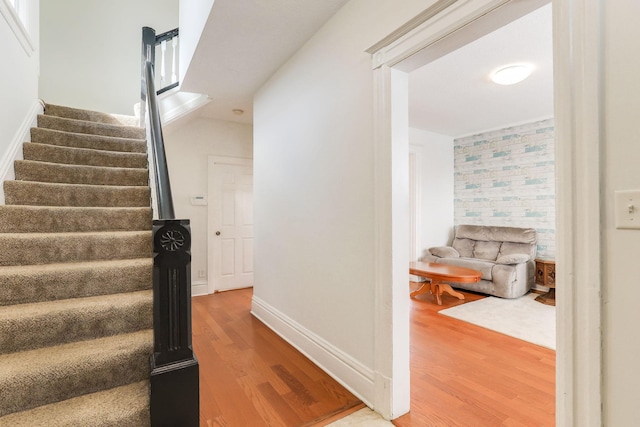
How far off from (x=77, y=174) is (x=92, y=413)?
206cm

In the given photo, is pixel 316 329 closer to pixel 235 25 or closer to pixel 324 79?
pixel 324 79

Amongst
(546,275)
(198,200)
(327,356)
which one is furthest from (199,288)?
(546,275)

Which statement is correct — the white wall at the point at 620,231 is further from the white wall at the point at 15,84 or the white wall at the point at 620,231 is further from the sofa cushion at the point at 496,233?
the sofa cushion at the point at 496,233

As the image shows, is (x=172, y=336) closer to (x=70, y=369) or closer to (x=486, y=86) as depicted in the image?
(x=70, y=369)

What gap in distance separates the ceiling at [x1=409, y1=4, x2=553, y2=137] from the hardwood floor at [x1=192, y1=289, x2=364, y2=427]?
2.93 m

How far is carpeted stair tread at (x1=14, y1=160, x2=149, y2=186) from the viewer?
2.40 m

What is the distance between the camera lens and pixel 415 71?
10.1 ft

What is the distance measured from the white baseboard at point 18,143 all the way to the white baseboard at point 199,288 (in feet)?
7.78

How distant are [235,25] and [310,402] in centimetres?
261

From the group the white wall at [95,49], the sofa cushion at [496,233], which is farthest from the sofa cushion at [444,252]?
the white wall at [95,49]

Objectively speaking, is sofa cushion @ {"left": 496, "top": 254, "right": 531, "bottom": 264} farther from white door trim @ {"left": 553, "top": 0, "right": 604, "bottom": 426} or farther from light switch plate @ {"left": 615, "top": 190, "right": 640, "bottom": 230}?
light switch plate @ {"left": 615, "top": 190, "right": 640, "bottom": 230}

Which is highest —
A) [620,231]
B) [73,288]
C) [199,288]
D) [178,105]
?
[178,105]

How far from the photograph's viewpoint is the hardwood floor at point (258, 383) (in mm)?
1717

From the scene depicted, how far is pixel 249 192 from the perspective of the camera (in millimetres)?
4781
